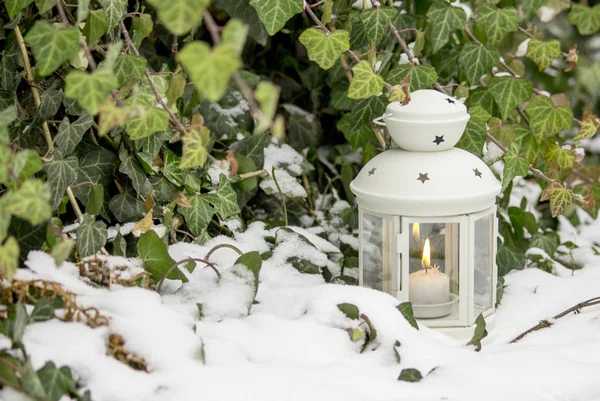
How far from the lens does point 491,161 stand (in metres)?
1.60

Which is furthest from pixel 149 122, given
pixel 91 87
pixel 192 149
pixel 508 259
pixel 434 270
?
pixel 508 259

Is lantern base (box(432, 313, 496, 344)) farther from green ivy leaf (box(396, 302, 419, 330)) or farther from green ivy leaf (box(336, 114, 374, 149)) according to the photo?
green ivy leaf (box(336, 114, 374, 149))

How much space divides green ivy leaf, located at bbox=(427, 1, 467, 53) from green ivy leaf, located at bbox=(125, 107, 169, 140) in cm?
68

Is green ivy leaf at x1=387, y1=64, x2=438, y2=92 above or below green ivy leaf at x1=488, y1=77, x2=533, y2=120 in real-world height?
above

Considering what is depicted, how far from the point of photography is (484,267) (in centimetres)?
143

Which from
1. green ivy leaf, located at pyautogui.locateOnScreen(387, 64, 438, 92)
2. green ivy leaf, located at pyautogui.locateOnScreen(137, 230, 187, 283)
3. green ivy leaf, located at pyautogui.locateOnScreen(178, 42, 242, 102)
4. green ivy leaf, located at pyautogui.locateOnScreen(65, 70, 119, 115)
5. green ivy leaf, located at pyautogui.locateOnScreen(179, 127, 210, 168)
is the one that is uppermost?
green ivy leaf, located at pyautogui.locateOnScreen(178, 42, 242, 102)

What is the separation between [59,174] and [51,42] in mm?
303

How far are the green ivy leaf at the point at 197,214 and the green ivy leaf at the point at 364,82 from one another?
1.04 ft

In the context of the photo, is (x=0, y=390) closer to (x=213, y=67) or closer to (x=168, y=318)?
(x=168, y=318)

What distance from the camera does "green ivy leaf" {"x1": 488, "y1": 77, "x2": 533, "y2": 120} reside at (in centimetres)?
163

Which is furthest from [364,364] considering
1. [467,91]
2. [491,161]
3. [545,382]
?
[467,91]

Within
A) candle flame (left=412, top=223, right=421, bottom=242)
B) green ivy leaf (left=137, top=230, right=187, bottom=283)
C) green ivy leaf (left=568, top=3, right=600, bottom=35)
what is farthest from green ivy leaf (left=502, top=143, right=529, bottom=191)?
green ivy leaf (left=137, top=230, right=187, bottom=283)

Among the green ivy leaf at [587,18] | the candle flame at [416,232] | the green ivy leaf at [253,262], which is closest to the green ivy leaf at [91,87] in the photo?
the green ivy leaf at [253,262]

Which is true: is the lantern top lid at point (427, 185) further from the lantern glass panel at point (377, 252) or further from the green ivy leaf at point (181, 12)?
the green ivy leaf at point (181, 12)
